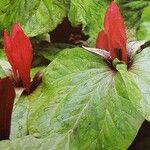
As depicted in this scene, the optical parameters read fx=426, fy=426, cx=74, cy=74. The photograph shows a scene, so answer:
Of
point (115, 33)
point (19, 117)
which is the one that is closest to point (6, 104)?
point (19, 117)

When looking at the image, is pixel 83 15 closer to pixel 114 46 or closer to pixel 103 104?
pixel 114 46

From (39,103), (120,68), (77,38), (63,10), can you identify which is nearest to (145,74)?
(120,68)

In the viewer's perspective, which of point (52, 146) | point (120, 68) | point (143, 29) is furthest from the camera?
point (143, 29)

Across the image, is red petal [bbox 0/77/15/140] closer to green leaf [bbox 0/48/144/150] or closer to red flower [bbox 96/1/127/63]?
green leaf [bbox 0/48/144/150]

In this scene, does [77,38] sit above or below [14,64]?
below

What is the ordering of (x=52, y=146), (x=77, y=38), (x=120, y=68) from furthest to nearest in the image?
(x=77, y=38)
(x=120, y=68)
(x=52, y=146)

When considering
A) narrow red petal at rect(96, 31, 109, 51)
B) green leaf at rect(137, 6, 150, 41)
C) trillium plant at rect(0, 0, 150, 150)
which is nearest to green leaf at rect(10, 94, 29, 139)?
trillium plant at rect(0, 0, 150, 150)
